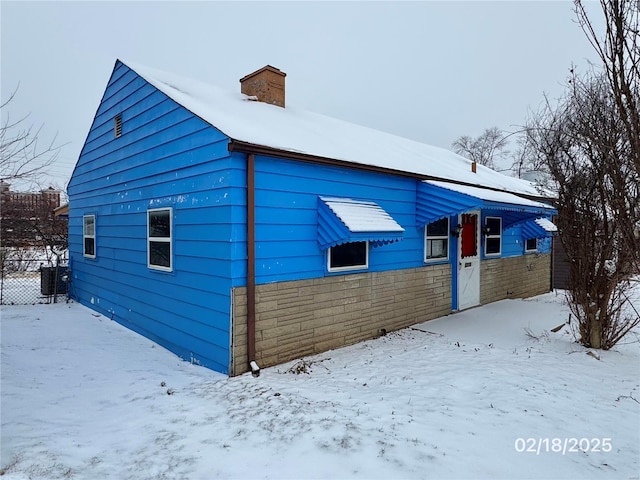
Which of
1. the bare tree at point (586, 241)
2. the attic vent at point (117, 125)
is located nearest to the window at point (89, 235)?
the attic vent at point (117, 125)

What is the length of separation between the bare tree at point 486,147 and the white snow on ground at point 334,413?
3045cm

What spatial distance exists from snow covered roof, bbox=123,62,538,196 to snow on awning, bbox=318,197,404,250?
0.75 m

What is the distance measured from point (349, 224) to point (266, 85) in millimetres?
4490

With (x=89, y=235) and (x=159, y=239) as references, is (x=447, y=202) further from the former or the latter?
(x=89, y=235)

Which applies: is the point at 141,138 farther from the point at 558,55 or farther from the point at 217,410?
the point at 558,55

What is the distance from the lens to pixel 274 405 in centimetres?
393

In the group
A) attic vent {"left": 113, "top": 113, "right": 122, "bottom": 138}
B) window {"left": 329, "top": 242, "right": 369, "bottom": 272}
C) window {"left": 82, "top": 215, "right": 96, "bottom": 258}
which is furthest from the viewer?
window {"left": 82, "top": 215, "right": 96, "bottom": 258}

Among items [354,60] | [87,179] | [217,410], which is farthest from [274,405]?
[354,60]

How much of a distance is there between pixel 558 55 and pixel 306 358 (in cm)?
641

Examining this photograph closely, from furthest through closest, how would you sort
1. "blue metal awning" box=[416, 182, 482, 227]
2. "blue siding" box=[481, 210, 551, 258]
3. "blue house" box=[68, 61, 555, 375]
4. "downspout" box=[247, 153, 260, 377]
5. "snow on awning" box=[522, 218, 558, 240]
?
1. "snow on awning" box=[522, 218, 558, 240]
2. "blue siding" box=[481, 210, 551, 258]
3. "blue metal awning" box=[416, 182, 482, 227]
4. "blue house" box=[68, 61, 555, 375]
5. "downspout" box=[247, 153, 260, 377]

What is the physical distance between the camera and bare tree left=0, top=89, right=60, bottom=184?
3979 mm

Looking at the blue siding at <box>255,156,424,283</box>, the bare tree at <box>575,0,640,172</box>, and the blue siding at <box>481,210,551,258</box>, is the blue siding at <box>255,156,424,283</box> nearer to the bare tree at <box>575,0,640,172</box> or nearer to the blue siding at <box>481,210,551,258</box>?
the bare tree at <box>575,0,640,172</box>
